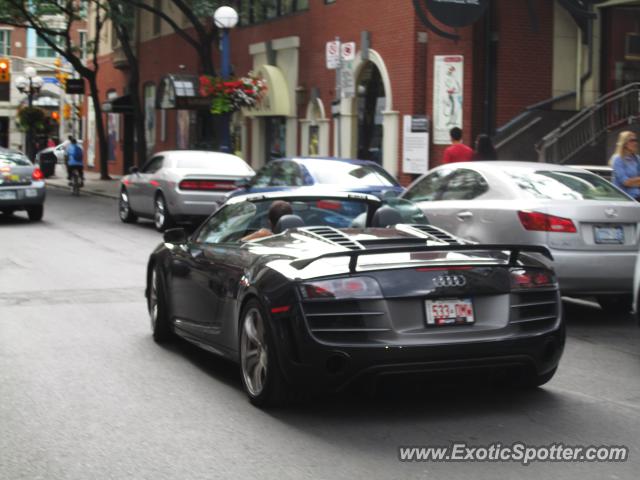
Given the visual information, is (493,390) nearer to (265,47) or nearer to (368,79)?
(368,79)

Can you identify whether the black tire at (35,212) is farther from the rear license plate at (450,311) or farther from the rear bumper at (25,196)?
the rear license plate at (450,311)

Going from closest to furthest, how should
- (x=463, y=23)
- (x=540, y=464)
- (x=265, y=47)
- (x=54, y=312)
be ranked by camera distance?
(x=540, y=464) < (x=54, y=312) < (x=463, y=23) < (x=265, y=47)

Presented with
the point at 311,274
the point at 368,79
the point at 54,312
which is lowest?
the point at 54,312

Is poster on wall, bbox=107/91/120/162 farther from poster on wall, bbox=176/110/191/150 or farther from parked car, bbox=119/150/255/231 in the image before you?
parked car, bbox=119/150/255/231

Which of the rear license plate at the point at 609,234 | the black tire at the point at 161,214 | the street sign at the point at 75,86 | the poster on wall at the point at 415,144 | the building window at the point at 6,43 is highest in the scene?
the building window at the point at 6,43

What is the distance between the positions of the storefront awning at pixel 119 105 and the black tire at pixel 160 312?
37.6m

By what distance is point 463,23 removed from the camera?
22.9 m

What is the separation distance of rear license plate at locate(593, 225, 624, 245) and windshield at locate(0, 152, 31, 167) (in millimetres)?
15180

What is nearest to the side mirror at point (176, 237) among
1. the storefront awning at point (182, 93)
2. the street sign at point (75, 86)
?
the storefront awning at point (182, 93)

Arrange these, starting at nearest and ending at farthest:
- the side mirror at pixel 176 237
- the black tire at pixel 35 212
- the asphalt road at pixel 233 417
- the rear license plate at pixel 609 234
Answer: the asphalt road at pixel 233 417
the side mirror at pixel 176 237
the rear license plate at pixel 609 234
the black tire at pixel 35 212

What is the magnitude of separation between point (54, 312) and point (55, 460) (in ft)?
17.9

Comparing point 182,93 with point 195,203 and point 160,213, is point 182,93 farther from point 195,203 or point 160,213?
point 195,203

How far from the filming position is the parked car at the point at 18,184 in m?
22.4

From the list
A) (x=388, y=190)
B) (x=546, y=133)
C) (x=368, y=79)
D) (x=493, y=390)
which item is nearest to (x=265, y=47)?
(x=368, y=79)
